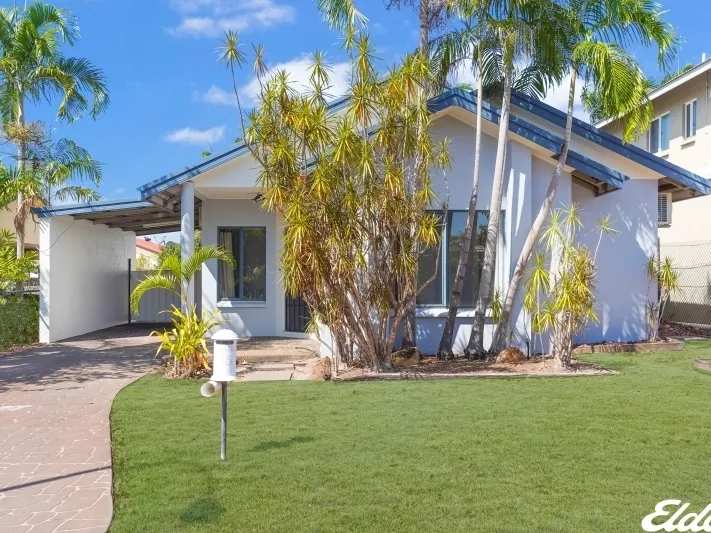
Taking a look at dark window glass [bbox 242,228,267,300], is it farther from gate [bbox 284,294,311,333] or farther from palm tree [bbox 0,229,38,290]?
palm tree [bbox 0,229,38,290]

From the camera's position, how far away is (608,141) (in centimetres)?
1301

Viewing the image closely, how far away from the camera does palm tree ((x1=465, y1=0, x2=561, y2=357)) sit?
34.9 feet

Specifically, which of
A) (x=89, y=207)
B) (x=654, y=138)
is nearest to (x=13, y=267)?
(x=89, y=207)

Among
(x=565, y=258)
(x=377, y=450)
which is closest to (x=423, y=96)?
(x=565, y=258)

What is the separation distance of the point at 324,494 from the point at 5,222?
24694 millimetres

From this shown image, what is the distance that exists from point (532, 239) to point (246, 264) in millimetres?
7243

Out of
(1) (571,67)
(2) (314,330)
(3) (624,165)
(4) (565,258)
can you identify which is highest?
(1) (571,67)

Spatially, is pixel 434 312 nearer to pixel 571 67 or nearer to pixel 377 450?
pixel 571 67

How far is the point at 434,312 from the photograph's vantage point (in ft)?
39.4

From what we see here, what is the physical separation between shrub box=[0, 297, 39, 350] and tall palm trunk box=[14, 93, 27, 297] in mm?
506

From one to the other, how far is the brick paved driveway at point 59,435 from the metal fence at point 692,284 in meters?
15.2

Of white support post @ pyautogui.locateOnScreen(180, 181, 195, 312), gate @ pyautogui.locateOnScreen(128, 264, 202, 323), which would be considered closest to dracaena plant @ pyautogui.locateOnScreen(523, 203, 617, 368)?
white support post @ pyautogui.locateOnScreen(180, 181, 195, 312)

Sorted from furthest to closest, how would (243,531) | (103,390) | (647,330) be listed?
1. (647,330)
2. (103,390)
3. (243,531)

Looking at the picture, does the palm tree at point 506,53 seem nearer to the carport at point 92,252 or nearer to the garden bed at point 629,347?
the garden bed at point 629,347
